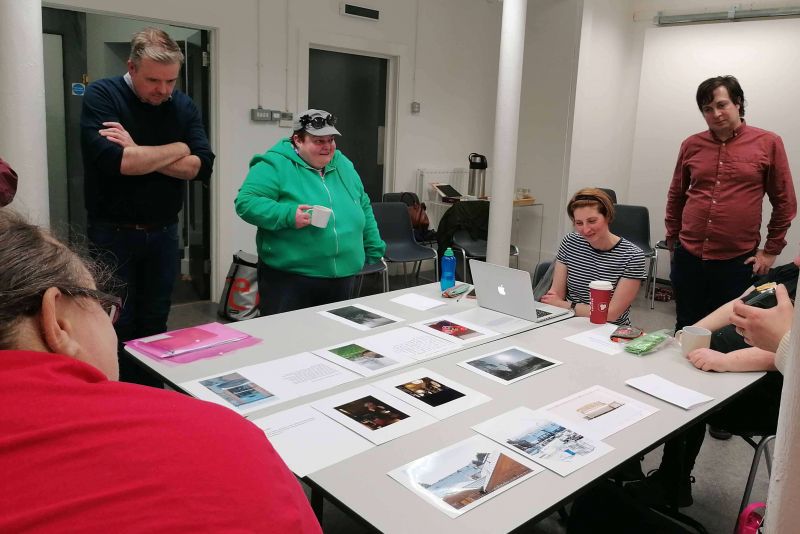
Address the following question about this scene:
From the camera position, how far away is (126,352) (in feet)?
6.92

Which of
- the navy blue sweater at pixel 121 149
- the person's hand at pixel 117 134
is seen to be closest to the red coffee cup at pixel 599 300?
the navy blue sweater at pixel 121 149

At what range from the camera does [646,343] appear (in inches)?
89.1

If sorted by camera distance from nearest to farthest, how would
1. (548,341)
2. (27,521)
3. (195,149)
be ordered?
1. (27,521)
2. (548,341)
3. (195,149)

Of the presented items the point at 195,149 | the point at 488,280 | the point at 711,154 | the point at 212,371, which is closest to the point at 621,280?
the point at 488,280

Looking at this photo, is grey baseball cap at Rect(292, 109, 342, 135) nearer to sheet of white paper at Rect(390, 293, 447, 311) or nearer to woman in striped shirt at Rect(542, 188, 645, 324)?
sheet of white paper at Rect(390, 293, 447, 311)

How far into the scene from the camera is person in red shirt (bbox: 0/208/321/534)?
2.00 feet

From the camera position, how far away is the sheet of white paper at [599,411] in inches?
65.3

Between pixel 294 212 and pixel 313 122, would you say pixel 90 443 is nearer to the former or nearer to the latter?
pixel 294 212

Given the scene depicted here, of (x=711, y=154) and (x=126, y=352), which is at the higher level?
(x=711, y=154)

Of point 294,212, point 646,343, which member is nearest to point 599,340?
point 646,343

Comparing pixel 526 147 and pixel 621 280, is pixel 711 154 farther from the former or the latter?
pixel 526 147

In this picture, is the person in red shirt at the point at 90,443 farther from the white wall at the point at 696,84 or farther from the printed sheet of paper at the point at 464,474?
the white wall at the point at 696,84

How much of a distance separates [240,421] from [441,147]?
596cm

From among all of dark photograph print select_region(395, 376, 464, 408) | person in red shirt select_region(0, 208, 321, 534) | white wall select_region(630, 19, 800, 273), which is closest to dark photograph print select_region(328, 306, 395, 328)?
dark photograph print select_region(395, 376, 464, 408)
